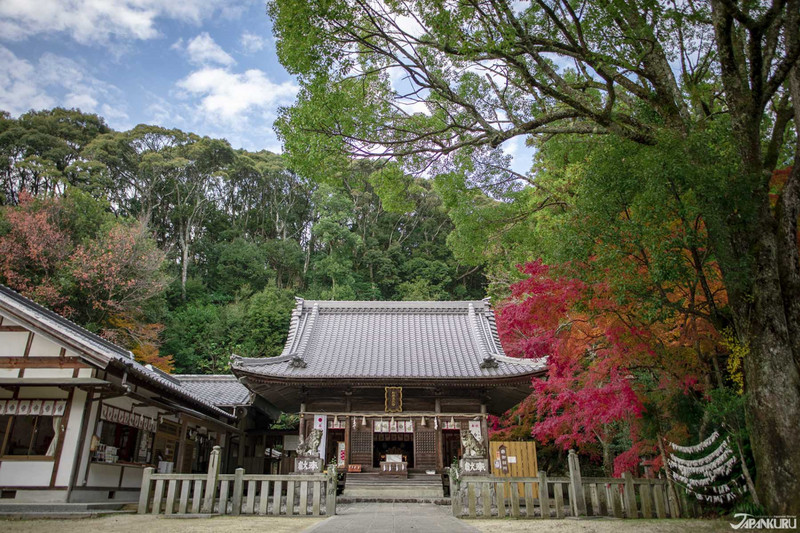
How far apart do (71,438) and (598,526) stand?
9433mm

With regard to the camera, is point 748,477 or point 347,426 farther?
point 347,426

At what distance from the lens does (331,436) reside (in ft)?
61.1

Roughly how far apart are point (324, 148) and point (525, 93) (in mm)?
3968

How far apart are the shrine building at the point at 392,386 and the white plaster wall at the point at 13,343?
15.6 ft

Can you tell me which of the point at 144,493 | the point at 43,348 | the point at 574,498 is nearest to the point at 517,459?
the point at 574,498

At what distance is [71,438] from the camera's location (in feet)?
29.3

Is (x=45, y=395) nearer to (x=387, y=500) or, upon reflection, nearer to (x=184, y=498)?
(x=184, y=498)

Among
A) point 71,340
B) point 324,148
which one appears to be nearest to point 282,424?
point 71,340

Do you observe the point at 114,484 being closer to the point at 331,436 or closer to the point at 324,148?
the point at 324,148

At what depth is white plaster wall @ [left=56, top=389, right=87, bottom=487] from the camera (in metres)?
8.67

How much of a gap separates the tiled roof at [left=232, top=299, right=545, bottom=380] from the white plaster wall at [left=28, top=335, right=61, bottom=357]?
4406mm

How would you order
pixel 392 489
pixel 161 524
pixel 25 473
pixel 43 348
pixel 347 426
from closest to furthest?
1. pixel 161 524
2. pixel 25 473
3. pixel 43 348
4. pixel 392 489
5. pixel 347 426

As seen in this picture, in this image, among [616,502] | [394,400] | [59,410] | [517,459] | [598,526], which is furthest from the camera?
[394,400]

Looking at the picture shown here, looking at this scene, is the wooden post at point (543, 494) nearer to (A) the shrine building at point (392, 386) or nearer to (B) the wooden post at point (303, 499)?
(B) the wooden post at point (303, 499)
